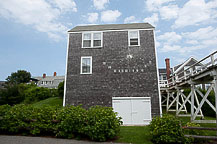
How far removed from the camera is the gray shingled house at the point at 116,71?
1155 centimetres

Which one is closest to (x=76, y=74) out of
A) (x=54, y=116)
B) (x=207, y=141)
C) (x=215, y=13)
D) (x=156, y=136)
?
(x=54, y=116)

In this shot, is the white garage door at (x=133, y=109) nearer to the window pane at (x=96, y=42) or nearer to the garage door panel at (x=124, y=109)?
the garage door panel at (x=124, y=109)

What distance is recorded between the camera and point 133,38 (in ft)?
42.2

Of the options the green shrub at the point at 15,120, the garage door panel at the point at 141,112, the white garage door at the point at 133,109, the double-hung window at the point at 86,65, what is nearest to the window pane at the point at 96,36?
the double-hung window at the point at 86,65

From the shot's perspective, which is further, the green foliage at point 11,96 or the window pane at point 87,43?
the green foliage at point 11,96

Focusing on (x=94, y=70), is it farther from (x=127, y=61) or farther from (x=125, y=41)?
(x=125, y=41)

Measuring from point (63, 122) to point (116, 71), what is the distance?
6.66 metres

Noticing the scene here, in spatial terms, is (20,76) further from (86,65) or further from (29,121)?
(29,121)

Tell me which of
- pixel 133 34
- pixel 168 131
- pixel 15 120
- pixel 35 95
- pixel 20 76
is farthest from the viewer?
pixel 20 76

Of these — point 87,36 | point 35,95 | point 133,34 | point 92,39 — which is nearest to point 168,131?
point 133,34

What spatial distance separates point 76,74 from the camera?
1261 cm

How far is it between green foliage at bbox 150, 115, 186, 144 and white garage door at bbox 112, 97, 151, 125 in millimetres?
4935

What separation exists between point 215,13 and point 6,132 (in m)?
18.2

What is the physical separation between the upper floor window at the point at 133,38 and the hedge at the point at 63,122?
7481 millimetres
